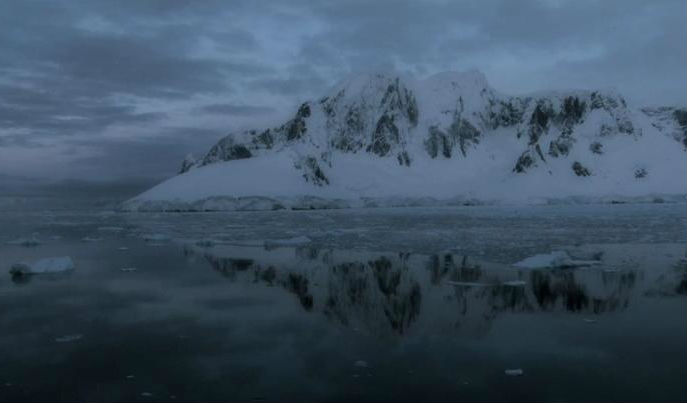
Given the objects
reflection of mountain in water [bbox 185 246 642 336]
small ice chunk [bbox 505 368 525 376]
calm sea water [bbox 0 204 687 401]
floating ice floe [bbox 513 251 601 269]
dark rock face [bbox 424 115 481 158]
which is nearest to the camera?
calm sea water [bbox 0 204 687 401]

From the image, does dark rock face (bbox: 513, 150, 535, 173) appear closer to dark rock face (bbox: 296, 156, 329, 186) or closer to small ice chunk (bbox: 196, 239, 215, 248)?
dark rock face (bbox: 296, 156, 329, 186)

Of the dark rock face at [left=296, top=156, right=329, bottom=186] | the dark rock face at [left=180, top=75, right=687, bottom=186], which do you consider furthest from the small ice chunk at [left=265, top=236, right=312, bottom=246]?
the dark rock face at [left=180, top=75, right=687, bottom=186]

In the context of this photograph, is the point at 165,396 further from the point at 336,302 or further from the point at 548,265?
the point at 548,265

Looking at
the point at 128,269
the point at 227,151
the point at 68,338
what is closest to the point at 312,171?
the point at 227,151

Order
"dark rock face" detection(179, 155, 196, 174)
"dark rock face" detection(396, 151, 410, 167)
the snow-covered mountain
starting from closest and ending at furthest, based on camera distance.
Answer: the snow-covered mountain → "dark rock face" detection(396, 151, 410, 167) → "dark rock face" detection(179, 155, 196, 174)

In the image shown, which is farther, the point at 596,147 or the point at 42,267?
the point at 596,147

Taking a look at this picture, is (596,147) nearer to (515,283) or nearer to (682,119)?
(682,119)
